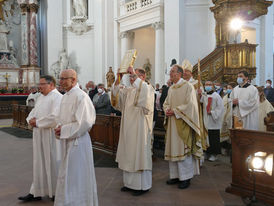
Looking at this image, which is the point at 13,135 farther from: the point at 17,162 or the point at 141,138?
the point at 141,138

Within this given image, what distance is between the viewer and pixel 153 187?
4.41m

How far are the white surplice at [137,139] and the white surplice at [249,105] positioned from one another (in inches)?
95.4

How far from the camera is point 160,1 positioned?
14.6 m

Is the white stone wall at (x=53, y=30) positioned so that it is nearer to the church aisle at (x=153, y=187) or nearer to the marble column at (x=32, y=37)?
the marble column at (x=32, y=37)

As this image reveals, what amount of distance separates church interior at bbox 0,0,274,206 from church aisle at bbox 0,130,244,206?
0.05 ft

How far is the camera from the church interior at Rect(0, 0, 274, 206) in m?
3.99

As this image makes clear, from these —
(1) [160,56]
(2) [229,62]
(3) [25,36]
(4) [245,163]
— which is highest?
(3) [25,36]

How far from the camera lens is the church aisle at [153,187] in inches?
150

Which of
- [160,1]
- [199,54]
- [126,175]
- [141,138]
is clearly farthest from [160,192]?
[160,1]

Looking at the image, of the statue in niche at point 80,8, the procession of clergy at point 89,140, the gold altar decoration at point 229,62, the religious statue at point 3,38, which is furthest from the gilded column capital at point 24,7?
the procession of clergy at point 89,140

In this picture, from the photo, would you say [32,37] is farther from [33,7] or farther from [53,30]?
[33,7]

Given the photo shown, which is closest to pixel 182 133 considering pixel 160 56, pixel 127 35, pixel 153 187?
pixel 153 187

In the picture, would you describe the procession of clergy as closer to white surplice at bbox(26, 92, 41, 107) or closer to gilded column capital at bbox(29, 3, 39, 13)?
white surplice at bbox(26, 92, 41, 107)

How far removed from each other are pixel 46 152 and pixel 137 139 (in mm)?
1296
